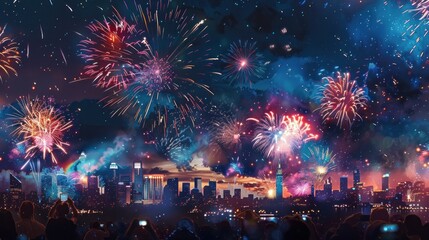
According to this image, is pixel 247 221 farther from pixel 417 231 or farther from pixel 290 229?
pixel 290 229

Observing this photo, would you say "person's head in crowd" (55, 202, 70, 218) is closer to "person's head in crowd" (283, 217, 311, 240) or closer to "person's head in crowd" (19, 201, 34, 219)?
"person's head in crowd" (19, 201, 34, 219)

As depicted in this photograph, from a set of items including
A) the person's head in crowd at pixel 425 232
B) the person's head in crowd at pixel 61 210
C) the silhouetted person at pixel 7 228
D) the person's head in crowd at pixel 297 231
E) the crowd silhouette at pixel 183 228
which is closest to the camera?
the person's head in crowd at pixel 297 231

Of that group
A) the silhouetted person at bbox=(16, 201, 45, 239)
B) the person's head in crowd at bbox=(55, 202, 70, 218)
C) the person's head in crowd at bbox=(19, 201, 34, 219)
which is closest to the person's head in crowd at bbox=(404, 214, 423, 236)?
the person's head in crowd at bbox=(55, 202, 70, 218)

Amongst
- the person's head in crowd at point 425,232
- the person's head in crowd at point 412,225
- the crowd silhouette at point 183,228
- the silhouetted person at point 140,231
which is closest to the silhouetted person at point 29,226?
the crowd silhouette at point 183,228

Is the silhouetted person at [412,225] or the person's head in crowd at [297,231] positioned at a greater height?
the person's head in crowd at [297,231]

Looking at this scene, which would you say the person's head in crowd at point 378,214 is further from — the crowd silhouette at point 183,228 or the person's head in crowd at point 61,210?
the person's head in crowd at point 61,210

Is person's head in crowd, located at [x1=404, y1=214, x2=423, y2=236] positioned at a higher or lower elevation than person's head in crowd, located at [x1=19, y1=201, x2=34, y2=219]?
lower

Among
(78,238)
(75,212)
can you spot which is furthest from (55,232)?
(75,212)

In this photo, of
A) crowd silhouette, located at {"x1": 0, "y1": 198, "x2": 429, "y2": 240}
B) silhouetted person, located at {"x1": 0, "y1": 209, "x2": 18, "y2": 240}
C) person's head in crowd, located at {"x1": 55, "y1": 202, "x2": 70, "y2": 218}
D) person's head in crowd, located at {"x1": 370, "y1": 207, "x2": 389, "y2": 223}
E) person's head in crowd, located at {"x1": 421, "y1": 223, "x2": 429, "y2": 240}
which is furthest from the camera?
person's head in crowd, located at {"x1": 370, "y1": 207, "x2": 389, "y2": 223}
